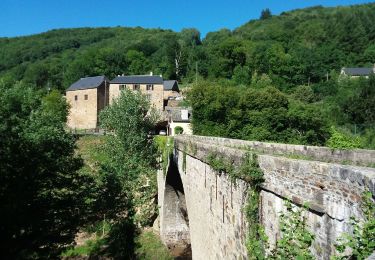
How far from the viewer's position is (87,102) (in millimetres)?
58125

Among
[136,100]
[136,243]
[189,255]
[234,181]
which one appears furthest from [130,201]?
[234,181]

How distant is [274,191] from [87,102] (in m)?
55.1

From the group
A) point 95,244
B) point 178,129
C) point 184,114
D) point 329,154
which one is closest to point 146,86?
point 184,114

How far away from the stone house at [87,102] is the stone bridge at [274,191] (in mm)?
42686

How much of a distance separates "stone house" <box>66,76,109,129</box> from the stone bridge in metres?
42.7

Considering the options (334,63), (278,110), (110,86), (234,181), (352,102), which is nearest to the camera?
(234,181)

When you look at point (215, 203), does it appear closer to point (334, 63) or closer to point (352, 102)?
point (352, 102)

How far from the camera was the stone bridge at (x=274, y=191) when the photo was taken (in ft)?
15.0

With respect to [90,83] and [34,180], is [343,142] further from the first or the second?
[90,83]

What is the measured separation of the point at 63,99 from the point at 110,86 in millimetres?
8897

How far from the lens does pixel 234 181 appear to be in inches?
316

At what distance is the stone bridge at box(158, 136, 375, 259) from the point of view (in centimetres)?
457

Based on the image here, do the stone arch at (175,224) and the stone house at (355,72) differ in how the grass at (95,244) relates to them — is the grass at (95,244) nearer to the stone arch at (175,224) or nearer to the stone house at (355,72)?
the stone arch at (175,224)

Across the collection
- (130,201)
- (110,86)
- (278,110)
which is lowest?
(130,201)
